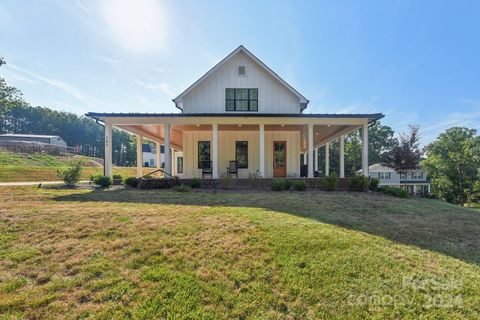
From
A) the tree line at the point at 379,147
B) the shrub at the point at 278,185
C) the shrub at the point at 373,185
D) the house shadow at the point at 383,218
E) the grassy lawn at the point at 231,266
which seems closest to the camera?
the grassy lawn at the point at 231,266

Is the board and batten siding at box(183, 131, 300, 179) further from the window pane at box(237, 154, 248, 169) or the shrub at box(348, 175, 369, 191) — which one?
the shrub at box(348, 175, 369, 191)

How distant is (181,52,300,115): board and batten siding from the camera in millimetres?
14609

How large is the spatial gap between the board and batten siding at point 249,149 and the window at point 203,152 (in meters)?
0.19

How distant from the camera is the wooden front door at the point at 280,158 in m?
15.6

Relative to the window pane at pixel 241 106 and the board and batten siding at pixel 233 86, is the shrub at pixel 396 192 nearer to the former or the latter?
the board and batten siding at pixel 233 86

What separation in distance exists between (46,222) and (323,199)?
7.59m

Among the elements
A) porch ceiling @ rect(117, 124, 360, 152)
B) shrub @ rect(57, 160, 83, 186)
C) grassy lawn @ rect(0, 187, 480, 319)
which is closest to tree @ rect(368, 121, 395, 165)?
porch ceiling @ rect(117, 124, 360, 152)

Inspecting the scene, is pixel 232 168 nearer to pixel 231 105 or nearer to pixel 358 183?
pixel 231 105

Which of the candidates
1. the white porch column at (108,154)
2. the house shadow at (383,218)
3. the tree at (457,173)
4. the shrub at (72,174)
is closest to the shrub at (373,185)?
the house shadow at (383,218)

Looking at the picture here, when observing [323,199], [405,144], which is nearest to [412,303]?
[323,199]

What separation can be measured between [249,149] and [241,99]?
10.2 ft

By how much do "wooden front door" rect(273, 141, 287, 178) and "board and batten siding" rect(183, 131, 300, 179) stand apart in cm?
20

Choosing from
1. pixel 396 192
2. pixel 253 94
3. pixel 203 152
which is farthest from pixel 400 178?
pixel 203 152

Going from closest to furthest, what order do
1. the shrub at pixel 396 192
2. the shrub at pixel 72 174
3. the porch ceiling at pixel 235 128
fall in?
the shrub at pixel 396 192
the shrub at pixel 72 174
the porch ceiling at pixel 235 128
